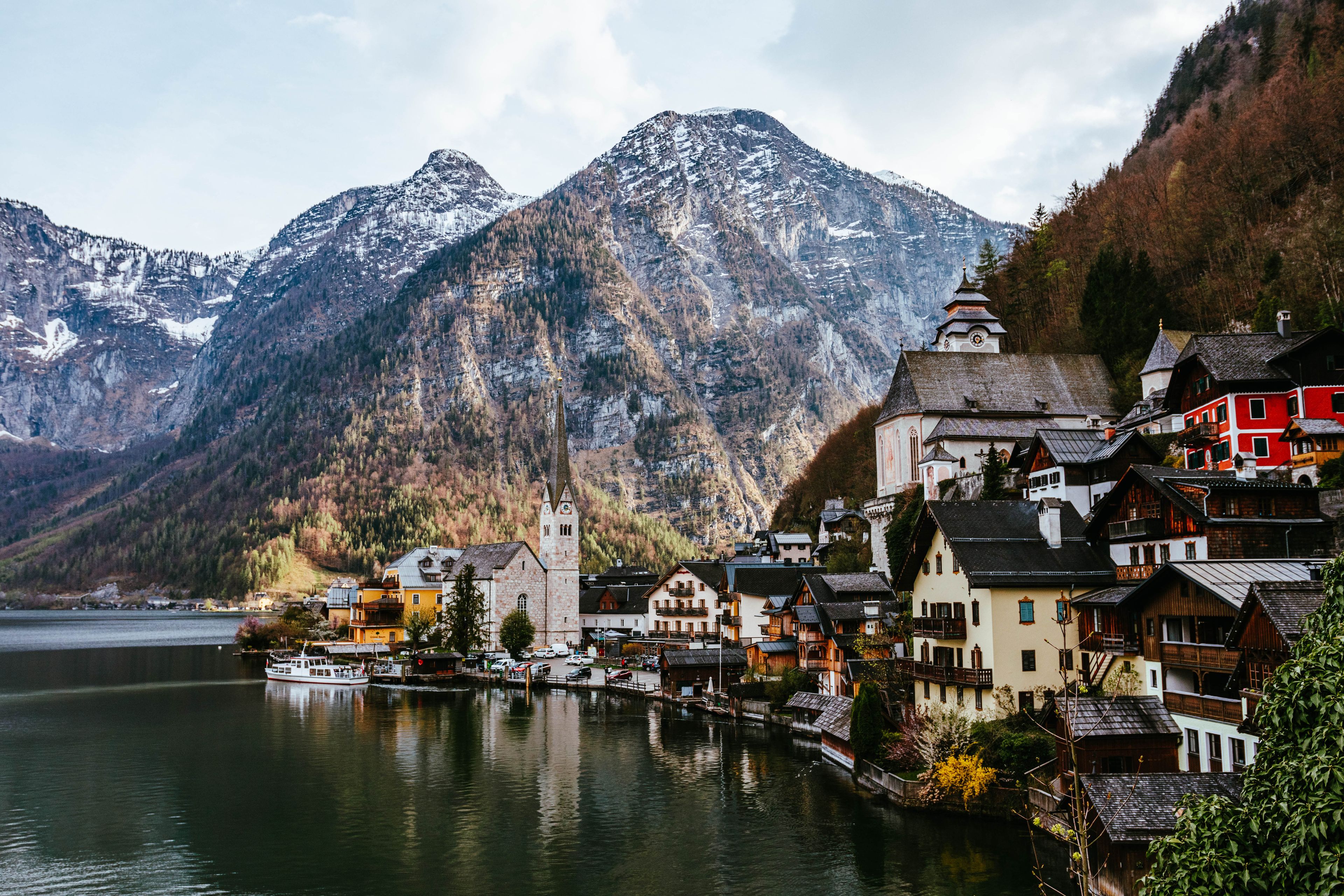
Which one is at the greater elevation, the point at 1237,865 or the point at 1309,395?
the point at 1309,395

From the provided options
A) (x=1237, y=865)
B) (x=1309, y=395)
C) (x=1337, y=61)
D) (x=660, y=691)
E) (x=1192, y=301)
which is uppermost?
(x=1337, y=61)

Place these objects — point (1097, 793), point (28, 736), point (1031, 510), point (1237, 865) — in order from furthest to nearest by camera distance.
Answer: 1. point (28, 736)
2. point (1031, 510)
3. point (1097, 793)
4. point (1237, 865)

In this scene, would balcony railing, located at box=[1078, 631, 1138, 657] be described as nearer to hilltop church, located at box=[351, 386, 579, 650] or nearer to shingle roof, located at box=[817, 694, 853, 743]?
shingle roof, located at box=[817, 694, 853, 743]

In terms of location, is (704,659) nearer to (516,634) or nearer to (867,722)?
(867,722)

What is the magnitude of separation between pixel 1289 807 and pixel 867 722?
34.0 metres

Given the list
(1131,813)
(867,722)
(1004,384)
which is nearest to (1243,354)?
(867,722)

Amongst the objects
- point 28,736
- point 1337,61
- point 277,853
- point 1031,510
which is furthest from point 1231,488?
point 28,736

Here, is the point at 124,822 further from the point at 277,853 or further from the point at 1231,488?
the point at 1231,488

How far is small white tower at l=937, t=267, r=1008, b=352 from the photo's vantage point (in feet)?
311

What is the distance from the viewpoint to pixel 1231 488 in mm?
36281

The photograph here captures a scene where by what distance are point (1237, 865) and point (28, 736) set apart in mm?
69920

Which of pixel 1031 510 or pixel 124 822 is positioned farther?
pixel 1031 510

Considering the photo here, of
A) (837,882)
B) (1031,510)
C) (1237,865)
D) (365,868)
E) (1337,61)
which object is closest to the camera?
(1237,865)

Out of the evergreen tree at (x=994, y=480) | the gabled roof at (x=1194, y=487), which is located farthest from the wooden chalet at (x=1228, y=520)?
the evergreen tree at (x=994, y=480)
